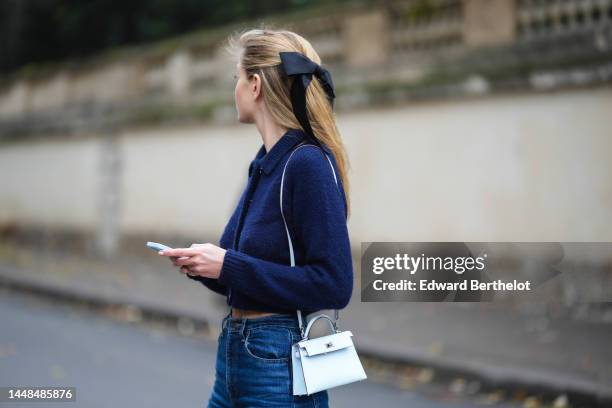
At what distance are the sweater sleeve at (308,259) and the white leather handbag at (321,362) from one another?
0.16 feet

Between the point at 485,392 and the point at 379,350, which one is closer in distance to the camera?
the point at 485,392

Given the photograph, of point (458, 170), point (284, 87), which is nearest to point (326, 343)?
point (284, 87)

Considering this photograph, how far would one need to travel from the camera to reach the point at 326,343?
2336mm

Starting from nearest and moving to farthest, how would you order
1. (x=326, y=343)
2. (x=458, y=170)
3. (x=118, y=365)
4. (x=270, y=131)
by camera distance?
(x=326, y=343)
(x=270, y=131)
(x=118, y=365)
(x=458, y=170)

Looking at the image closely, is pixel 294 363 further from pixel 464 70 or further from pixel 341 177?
pixel 464 70

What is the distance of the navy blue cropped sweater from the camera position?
2219 mm

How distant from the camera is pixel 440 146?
9289mm

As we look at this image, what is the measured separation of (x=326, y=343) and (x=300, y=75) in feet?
2.58

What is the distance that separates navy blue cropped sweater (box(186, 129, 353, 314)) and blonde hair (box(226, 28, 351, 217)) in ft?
0.25

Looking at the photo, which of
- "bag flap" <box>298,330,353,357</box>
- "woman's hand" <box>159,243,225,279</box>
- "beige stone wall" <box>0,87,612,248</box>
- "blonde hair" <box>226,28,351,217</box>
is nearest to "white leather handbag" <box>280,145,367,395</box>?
"bag flap" <box>298,330,353,357</box>

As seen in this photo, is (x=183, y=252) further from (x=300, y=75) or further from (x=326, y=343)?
(x=300, y=75)

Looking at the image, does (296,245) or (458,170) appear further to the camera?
(458,170)

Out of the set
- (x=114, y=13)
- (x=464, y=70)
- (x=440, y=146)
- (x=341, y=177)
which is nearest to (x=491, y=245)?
(x=440, y=146)

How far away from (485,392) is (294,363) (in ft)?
13.0
